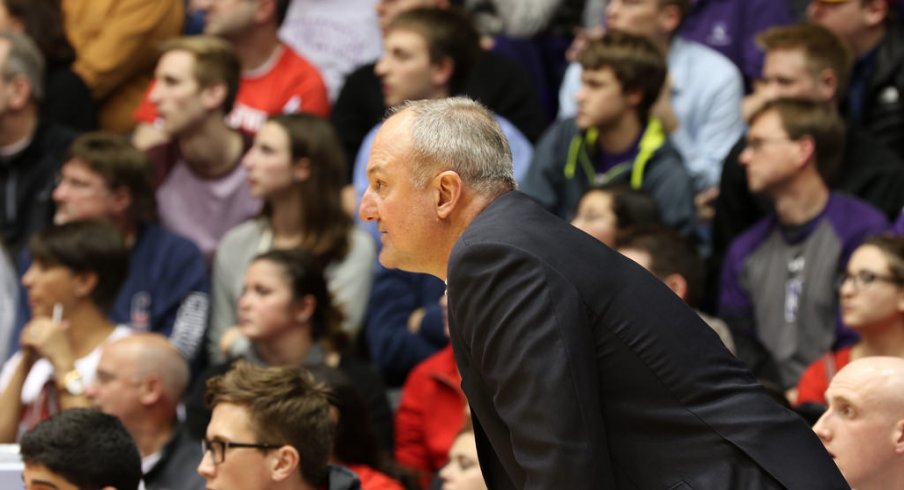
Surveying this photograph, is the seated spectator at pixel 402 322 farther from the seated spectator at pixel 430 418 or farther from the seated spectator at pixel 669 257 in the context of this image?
the seated spectator at pixel 669 257

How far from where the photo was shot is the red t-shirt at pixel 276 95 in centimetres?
682

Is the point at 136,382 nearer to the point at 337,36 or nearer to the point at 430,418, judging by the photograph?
the point at 430,418

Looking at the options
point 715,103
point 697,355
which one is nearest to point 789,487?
point 697,355

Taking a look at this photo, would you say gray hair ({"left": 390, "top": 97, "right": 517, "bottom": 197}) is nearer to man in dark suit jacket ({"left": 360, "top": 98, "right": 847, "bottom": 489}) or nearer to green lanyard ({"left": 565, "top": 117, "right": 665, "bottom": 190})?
man in dark suit jacket ({"left": 360, "top": 98, "right": 847, "bottom": 489})

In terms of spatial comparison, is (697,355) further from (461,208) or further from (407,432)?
(407,432)

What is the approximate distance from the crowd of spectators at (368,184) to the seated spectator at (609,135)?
0.01 metres

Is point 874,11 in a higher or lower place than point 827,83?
higher

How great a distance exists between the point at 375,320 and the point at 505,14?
2.08 metres

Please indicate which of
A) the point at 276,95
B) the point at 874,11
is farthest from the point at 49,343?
the point at 874,11

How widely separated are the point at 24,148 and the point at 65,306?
120 cm

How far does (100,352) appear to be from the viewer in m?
5.18

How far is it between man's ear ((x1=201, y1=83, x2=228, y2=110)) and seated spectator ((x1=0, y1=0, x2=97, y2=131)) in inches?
29.3

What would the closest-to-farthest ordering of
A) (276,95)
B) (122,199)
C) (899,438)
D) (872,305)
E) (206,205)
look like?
(899,438) < (872,305) < (122,199) < (206,205) < (276,95)

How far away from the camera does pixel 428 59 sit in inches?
254
